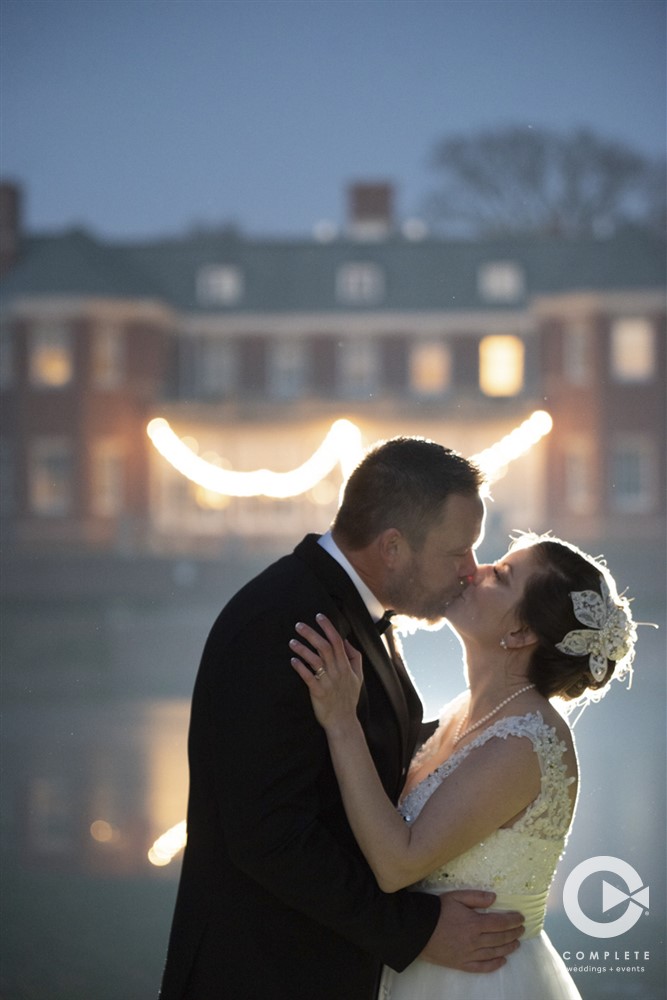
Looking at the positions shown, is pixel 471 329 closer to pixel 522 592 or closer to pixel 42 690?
pixel 522 592

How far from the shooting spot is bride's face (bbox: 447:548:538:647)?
6.47ft

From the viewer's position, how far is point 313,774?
170 cm

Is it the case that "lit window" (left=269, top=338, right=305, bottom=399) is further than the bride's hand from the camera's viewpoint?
Yes

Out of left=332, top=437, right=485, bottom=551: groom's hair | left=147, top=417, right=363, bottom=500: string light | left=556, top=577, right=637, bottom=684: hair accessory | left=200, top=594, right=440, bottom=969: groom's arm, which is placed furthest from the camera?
left=147, top=417, right=363, bottom=500: string light

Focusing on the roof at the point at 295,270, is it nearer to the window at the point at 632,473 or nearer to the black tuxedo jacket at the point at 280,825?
the window at the point at 632,473

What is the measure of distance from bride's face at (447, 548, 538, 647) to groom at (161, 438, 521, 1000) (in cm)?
5

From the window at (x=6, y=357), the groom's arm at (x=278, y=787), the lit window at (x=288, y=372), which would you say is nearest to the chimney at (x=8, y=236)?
the window at (x=6, y=357)

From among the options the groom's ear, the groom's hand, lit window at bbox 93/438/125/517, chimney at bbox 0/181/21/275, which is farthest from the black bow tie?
chimney at bbox 0/181/21/275

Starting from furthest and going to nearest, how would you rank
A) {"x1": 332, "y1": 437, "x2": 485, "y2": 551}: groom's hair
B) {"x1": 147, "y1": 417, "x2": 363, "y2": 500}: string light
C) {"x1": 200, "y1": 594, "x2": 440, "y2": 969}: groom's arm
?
{"x1": 147, "y1": 417, "x2": 363, "y2": 500}: string light
{"x1": 332, "y1": 437, "x2": 485, "y2": 551}: groom's hair
{"x1": 200, "y1": 594, "x2": 440, "y2": 969}: groom's arm

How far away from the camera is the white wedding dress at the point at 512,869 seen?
190 centimetres

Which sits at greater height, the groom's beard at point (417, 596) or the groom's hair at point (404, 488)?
the groom's hair at point (404, 488)

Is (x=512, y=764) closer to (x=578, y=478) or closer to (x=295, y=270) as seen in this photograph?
(x=578, y=478)

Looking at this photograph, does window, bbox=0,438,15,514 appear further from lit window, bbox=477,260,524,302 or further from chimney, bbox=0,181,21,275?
lit window, bbox=477,260,524,302

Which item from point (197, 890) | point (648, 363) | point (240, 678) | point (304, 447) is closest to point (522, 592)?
point (240, 678)
